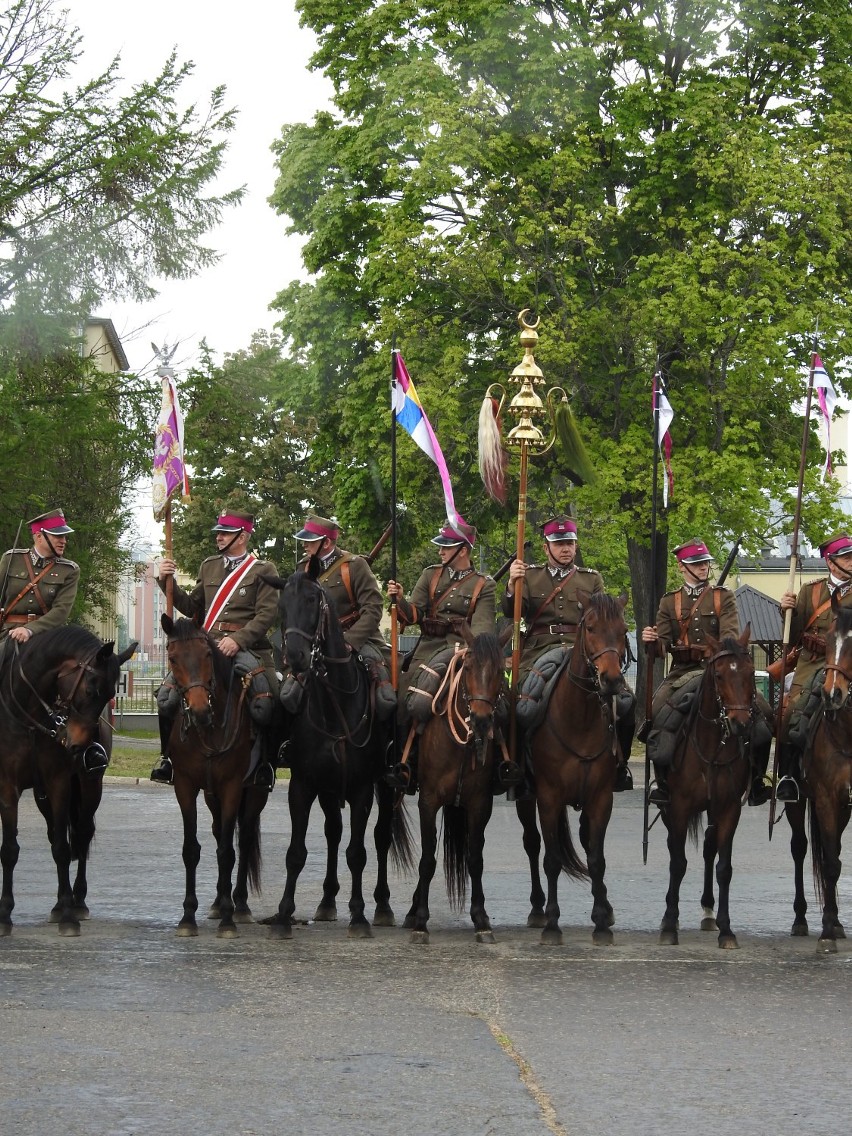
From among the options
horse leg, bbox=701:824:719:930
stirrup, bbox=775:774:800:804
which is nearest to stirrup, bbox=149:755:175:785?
horse leg, bbox=701:824:719:930

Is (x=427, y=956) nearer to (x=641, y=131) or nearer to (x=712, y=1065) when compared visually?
(x=712, y=1065)

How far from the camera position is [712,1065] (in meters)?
7.98

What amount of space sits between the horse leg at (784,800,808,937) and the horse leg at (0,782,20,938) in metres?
5.32

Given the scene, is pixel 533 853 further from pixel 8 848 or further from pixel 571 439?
pixel 571 439

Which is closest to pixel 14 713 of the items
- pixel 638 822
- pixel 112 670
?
pixel 112 670

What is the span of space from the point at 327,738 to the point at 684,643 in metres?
2.74

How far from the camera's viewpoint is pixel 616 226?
110 ft

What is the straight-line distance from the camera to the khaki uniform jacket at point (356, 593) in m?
13.3

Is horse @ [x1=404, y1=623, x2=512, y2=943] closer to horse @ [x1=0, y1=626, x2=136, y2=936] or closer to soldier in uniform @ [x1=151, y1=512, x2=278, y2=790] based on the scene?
soldier in uniform @ [x1=151, y1=512, x2=278, y2=790]

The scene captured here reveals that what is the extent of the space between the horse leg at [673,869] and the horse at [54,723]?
12.8ft

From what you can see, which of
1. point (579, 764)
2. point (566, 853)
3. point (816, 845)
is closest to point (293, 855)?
point (566, 853)

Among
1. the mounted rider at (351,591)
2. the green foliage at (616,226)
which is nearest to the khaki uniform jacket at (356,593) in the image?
the mounted rider at (351,591)

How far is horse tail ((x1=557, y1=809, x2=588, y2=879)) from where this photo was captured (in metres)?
12.4

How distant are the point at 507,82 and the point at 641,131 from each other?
2648 millimetres
